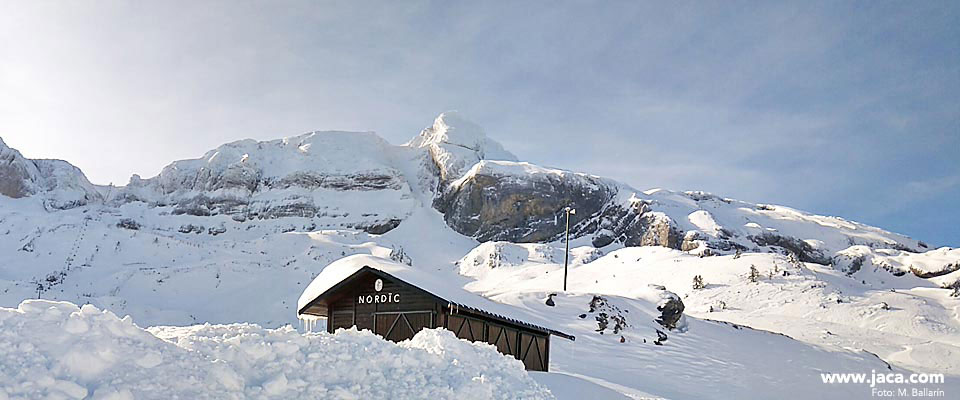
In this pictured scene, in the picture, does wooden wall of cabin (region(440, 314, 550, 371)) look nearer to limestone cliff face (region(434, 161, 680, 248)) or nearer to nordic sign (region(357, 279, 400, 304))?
nordic sign (region(357, 279, 400, 304))

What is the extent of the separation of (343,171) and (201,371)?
61974 mm

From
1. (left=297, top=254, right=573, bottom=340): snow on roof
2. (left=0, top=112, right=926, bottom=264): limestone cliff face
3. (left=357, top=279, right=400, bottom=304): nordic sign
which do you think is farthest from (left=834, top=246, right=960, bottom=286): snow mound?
(left=357, top=279, right=400, bottom=304): nordic sign

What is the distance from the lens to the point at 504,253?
45.5 m

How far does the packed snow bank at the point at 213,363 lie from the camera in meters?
4.67

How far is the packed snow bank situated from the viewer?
467 cm

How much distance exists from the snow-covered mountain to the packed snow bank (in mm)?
342

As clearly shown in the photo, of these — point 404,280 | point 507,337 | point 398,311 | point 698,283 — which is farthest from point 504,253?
point 404,280

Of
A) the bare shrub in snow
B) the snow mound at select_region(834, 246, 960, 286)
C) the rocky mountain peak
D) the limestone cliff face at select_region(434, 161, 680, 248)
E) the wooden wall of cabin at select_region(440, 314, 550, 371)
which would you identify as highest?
the rocky mountain peak

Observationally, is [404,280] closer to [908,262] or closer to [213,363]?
[213,363]

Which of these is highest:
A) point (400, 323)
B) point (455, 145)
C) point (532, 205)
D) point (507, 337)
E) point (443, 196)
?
point (455, 145)

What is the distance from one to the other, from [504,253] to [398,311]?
3115 centimetres

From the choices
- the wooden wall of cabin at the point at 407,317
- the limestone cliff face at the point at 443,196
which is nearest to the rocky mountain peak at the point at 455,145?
the limestone cliff face at the point at 443,196

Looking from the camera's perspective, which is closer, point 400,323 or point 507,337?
point 400,323

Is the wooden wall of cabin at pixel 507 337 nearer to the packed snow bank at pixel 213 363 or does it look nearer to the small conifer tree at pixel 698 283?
the packed snow bank at pixel 213 363
